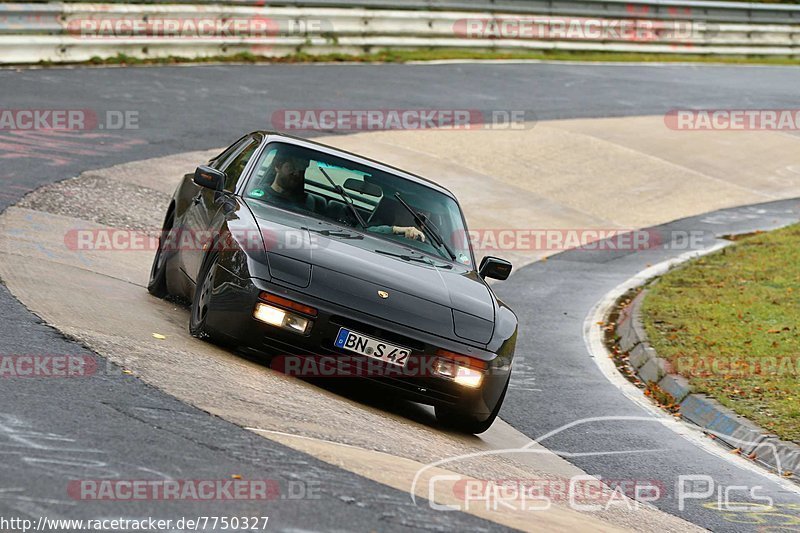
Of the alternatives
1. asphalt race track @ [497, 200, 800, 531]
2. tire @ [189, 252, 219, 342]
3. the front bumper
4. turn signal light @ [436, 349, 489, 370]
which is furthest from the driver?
asphalt race track @ [497, 200, 800, 531]

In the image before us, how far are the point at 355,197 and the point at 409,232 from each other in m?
0.43

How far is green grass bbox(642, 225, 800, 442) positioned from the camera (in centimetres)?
939

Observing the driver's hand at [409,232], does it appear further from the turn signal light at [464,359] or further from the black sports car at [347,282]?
the turn signal light at [464,359]

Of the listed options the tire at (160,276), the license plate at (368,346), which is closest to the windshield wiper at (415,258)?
the license plate at (368,346)

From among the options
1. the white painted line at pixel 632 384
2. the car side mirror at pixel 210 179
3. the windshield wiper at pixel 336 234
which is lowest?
the white painted line at pixel 632 384

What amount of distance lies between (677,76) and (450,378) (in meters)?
21.5

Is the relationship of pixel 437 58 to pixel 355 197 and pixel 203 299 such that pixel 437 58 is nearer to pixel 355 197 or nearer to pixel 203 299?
pixel 355 197

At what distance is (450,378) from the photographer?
717 centimetres

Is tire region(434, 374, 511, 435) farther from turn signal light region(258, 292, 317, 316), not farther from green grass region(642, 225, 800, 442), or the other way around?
green grass region(642, 225, 800, 442)

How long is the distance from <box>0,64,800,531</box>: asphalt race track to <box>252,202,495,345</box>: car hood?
1.17 metres

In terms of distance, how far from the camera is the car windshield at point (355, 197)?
27.4ft

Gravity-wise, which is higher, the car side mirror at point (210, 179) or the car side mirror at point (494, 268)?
the car side mirror at point (210, 179)

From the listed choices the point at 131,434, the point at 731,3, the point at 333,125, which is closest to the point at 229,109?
the point at 333,125

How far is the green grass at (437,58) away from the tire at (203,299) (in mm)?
12758
